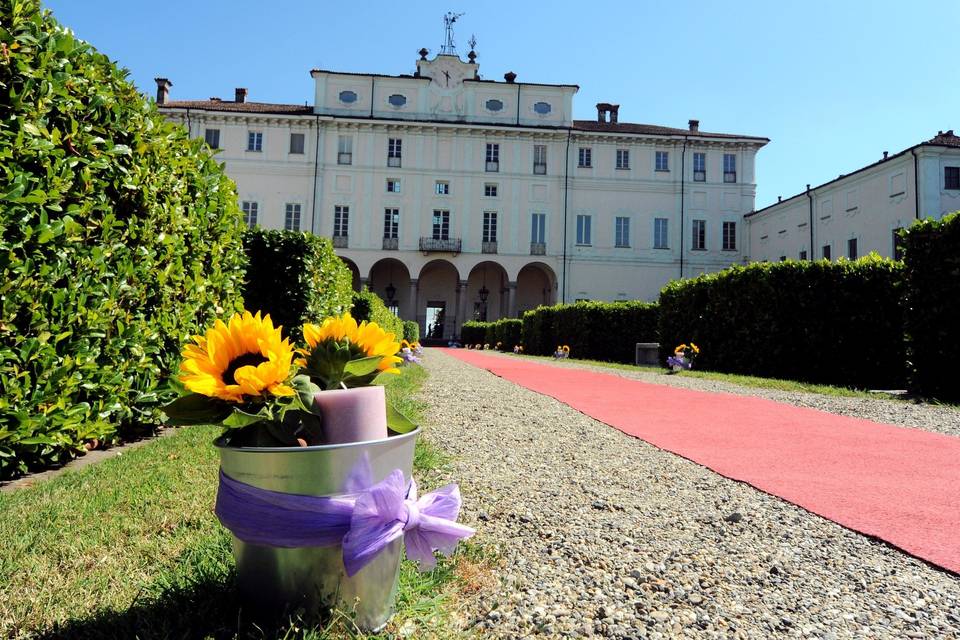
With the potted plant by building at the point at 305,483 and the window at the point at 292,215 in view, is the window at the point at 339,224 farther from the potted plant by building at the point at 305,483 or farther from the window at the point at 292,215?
the potted plant by building at the point at 305,483

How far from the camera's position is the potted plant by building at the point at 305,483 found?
3.78 ft

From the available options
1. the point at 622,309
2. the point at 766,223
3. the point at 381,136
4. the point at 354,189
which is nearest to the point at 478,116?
the point at 381,136

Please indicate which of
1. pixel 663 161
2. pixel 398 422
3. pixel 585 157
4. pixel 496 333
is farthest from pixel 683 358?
pixel 663 161

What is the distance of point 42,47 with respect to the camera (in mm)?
2598

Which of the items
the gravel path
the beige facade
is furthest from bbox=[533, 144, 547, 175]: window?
the gravel path

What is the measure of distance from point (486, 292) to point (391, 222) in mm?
7618

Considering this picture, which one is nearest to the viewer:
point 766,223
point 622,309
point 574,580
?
point 574,580

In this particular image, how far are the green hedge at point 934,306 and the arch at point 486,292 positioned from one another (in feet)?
104

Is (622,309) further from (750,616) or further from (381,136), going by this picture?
(381,136)

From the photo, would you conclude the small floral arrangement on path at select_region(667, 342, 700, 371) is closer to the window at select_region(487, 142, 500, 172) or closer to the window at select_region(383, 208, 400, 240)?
the window at select_region(383, 208, 400, 240)

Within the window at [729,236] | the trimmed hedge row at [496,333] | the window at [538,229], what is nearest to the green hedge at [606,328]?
the trimmed hedge row at [496,333]

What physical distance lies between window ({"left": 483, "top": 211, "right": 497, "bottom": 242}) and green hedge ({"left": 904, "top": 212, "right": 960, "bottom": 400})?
29598 millimetres

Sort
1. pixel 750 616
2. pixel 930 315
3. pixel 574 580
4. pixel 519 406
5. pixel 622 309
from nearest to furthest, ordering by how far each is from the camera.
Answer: pixel 750 616
pixel 574 580
pixel 519 406
pixel 930 315
pixel 622 309

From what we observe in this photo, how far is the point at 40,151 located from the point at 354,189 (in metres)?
34.6
